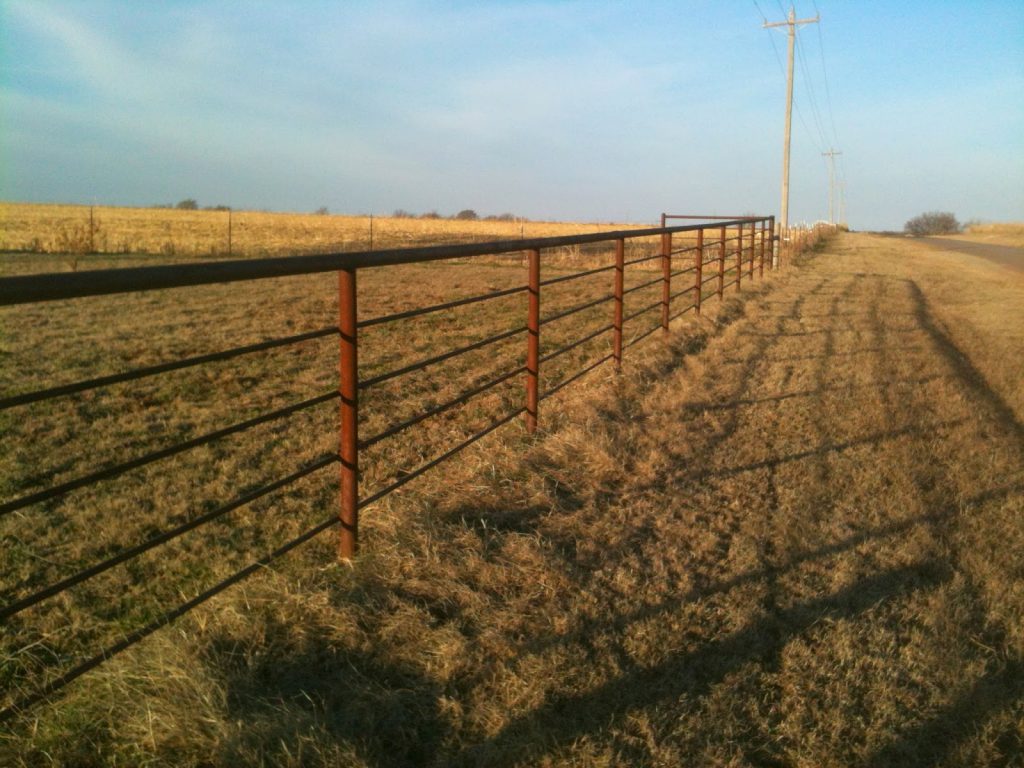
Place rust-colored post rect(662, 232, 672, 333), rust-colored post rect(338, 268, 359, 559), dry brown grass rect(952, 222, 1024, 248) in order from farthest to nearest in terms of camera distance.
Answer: dry brown grass rect(952, 222, 1024, 248) → rust-colored post rect(662, 232, 672, 333) → rust-colored post rect(338, 268, 359, 559)

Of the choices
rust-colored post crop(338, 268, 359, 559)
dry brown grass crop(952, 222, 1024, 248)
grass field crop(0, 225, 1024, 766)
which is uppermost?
dry brown grass crop(952, 222, 1024, 248)

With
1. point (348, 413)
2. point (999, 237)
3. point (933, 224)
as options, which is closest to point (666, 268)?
point (348, 413)

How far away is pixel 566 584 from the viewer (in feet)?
11.4

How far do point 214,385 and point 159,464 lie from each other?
2316 mm

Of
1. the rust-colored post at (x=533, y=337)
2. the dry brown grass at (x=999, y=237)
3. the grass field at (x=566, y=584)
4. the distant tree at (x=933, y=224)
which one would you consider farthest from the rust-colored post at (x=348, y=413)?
the distant tree at (x=933, y=224)

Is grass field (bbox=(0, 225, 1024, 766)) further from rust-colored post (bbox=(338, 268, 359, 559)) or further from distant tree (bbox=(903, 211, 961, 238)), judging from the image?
distant tree (bbox=(903, 211, 961, 238))

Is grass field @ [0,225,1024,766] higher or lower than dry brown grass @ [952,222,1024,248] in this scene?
lower

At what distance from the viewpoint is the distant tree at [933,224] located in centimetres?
10231

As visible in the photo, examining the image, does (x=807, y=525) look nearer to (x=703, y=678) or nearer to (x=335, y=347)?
(x=703, y=678)

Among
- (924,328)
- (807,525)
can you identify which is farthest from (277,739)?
→ (924,328)

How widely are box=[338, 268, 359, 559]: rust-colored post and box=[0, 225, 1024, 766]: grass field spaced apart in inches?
6.8

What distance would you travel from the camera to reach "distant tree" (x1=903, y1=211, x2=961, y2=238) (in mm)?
102312

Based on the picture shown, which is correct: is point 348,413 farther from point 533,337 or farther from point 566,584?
point 533,337

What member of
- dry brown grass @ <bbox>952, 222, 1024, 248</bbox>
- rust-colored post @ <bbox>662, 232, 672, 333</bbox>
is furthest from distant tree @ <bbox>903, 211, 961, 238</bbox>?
rust-colored post @ <bbox>662, 232, 672, 333</bbox>
